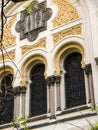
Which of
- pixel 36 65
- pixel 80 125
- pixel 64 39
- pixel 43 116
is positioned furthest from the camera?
pixel 36 65

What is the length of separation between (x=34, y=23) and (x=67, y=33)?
5.91ft

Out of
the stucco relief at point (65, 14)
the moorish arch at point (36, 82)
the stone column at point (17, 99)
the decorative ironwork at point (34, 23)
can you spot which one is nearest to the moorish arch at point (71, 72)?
the moorish arch at point (36, 82)

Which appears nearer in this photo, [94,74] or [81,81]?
[94,74]

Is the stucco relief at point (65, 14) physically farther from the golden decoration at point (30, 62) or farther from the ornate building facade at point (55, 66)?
the golden decoration at point (30, 62)

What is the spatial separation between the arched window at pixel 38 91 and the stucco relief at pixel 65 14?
1.65 metres

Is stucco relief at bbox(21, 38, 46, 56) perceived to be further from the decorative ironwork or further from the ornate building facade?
the decorative ironwork

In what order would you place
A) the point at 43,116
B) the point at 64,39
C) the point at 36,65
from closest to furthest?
the point at 43,116 → the point at 64,39 → the point at 36,65

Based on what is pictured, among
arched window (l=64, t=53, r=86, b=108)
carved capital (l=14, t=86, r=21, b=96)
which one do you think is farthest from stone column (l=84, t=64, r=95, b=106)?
carved capital (l=14, t=86, r=21, b=96)

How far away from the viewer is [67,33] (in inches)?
451

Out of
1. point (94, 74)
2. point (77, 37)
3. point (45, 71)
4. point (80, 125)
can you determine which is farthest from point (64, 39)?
point (80, 125)

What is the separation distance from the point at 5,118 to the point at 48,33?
3.33 metres

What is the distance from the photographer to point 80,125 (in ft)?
31.2

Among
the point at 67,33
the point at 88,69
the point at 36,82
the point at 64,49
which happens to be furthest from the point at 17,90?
the point at 88,69

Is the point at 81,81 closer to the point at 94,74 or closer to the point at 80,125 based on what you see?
the point at 94,74
